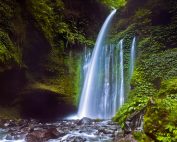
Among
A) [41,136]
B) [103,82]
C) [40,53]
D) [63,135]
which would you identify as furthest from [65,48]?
[41,136]

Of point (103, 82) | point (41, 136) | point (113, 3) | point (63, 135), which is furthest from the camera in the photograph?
point (113, 3)

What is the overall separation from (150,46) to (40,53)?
576 cm

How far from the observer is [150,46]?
1509 centimetres

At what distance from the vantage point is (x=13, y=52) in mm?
12945

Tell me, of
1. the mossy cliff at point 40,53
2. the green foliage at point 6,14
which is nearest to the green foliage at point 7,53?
the mossy cliff at point 40,53

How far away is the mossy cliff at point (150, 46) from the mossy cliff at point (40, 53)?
113 inches

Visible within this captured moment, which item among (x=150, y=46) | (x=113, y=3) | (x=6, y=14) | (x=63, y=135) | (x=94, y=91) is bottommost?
(x=63, y=135)

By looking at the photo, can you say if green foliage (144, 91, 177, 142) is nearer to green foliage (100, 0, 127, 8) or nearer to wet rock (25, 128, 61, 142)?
wet rock (25, 128, 61, 142)

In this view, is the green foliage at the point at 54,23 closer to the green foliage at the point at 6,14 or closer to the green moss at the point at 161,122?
the green foliage at the point at 6,14

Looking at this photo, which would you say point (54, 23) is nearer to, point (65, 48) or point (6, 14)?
point (65, 48)

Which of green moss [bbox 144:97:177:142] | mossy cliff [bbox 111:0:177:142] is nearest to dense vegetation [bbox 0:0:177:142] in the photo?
mossy cliff [bbox 111:0:177:142]

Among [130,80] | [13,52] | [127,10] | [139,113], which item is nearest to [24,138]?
[139,113]

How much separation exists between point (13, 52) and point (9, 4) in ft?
7.72

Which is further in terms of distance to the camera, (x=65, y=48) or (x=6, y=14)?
(x=65, y=48)
